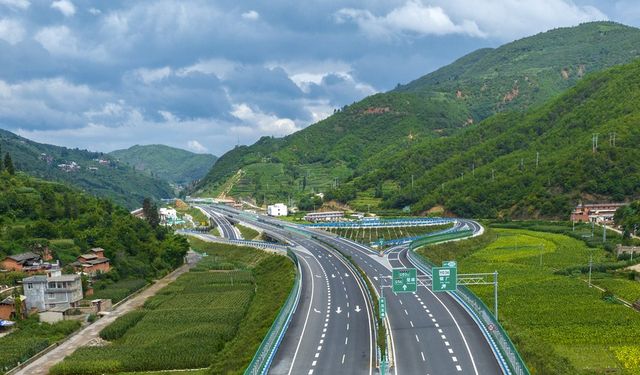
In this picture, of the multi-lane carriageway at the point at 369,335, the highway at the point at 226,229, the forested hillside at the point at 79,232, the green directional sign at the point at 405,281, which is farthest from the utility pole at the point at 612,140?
the green directional sign at the point at 405,281

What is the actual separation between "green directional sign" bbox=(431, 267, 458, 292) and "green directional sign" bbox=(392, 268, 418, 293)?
1.99 meters

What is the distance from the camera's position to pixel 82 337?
6475 cm

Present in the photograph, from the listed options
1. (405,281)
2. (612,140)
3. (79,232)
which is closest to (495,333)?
(405,281)

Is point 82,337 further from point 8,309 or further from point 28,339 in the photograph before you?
point 8,309

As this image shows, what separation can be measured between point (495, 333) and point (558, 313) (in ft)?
54.3

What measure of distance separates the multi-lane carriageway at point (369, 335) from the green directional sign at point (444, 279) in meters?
2.72

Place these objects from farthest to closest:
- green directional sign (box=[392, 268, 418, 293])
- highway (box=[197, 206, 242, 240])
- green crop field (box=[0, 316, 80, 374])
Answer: highway (box=[197, 206, 242, 240])
green crop field (box=[0, 316, 80, 374])
green directional sign (box=[392, 268, 418, 293])

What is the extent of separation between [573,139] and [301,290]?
141259 millimetres

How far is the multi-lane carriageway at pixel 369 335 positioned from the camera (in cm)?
4147

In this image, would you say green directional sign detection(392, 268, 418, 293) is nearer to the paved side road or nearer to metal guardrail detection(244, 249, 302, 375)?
metal guardrail detection(244, 249, 302, 375)

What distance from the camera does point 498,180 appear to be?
557 ft

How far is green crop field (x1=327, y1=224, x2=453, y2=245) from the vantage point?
13200 centimetres

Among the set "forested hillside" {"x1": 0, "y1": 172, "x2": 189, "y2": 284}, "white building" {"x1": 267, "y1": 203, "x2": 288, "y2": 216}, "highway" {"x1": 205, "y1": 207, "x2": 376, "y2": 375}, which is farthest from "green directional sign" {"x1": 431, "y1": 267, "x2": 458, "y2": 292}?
"white building" {"x1": 267, "y1": 203, "x2": 288, "y2": 216}

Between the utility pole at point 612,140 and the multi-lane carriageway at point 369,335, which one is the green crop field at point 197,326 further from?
the utility pole at point 612,140
